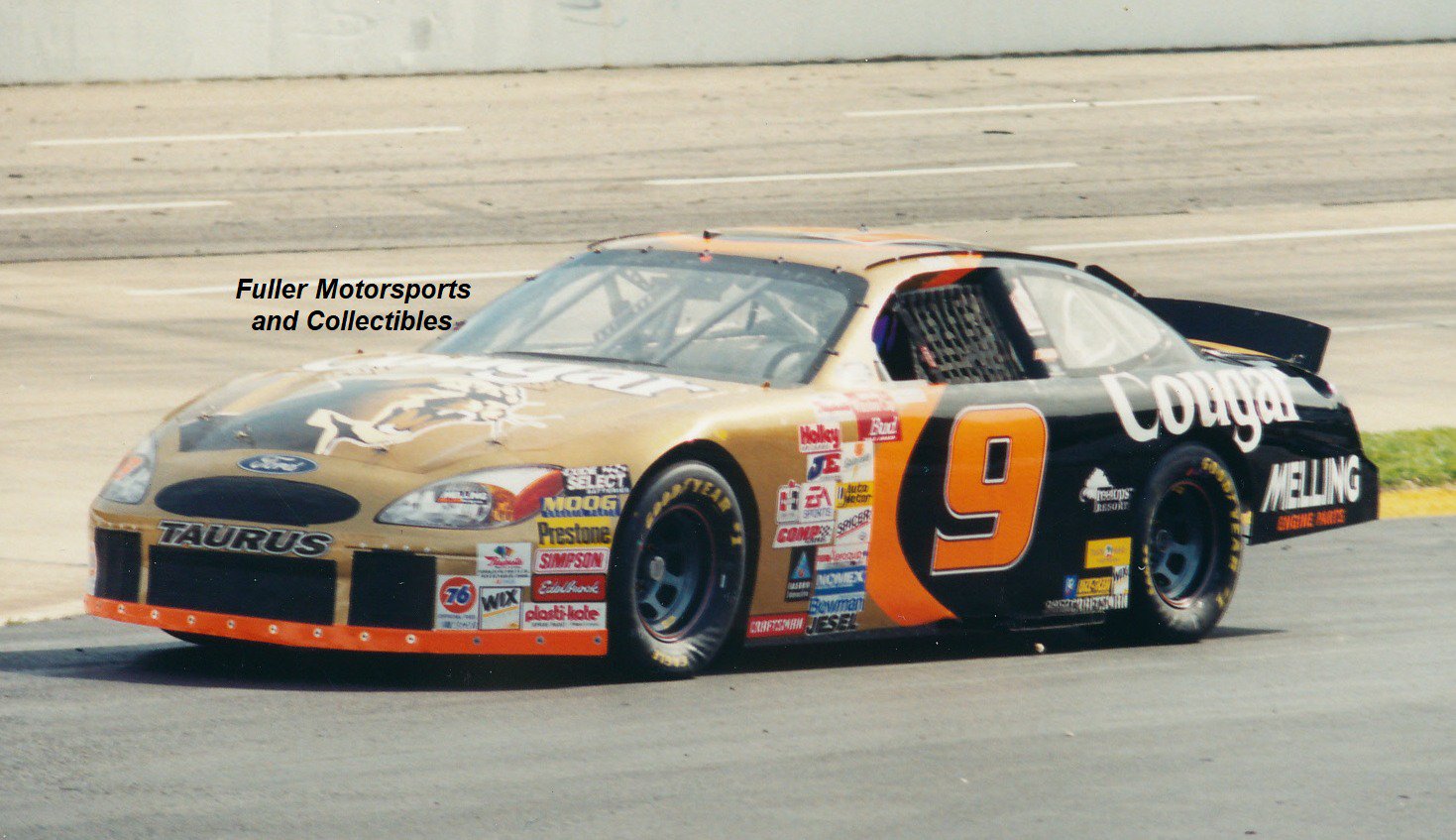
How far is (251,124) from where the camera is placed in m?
22.4

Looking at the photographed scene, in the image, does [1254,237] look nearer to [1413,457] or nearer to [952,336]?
[1413,457]

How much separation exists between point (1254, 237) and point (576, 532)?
14758 mm

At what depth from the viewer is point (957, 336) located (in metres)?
7.68

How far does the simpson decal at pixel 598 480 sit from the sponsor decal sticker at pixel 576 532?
79 mm

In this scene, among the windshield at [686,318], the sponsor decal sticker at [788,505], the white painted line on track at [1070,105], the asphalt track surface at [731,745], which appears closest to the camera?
the asphalt track surface at [731,745]

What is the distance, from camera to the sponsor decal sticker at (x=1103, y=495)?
782 centimetres

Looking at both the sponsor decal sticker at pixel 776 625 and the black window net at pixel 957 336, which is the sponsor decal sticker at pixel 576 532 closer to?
the sponsor decal sticker at pixel 776 625

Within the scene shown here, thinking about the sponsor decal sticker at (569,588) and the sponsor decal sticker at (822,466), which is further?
the sponsor decal sticker at (822,466)

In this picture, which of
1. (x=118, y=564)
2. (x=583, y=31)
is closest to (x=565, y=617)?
(x=118, y=564)

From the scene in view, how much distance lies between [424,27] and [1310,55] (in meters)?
12.0

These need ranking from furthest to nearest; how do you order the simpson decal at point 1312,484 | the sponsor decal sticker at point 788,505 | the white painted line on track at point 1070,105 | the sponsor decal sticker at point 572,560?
the white painted line on track at point 1070,105
the simpson decal at point 1312,484
the sponsor decal sticker at point 788,505
the sponsor decal sticker at point 572,560

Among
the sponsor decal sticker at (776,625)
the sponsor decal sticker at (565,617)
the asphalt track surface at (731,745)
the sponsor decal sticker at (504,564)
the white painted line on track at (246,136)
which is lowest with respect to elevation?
the asphalt track surface at (731,745)

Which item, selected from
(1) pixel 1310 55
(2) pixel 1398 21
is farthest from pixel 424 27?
(2) pixel 1398 21

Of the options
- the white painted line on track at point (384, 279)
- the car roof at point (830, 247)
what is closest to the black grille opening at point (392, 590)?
the car roof at point (830, 247)
